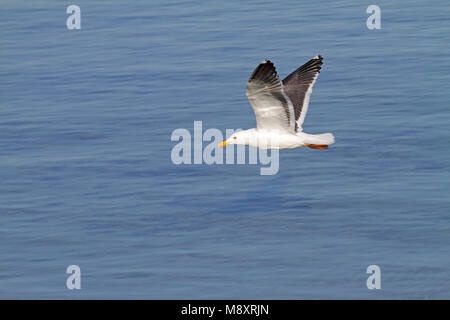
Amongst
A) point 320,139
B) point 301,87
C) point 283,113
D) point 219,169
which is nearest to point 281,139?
point 283,113

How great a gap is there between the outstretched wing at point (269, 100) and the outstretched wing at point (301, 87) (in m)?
0.52

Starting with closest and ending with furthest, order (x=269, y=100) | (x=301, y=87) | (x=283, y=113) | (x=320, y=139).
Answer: (x=269, y=100) → (x=283, y=113) → (x=320, y=139) → (x=301, y=87)

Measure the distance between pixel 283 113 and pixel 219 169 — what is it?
5.94 m

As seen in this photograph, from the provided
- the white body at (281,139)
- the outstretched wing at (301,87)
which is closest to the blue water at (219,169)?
the white body at (281,139)

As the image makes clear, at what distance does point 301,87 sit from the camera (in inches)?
803

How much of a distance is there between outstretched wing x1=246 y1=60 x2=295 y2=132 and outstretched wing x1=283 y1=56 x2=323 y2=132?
1.69 ft

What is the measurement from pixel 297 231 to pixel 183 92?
1048 centimetres

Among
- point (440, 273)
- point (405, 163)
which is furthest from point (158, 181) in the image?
point (440, 273)

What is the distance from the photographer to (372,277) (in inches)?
766

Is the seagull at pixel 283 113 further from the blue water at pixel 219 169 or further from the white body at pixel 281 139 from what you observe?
the blue water at pixel 219 169

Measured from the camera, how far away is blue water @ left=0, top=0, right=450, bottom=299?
786 inches

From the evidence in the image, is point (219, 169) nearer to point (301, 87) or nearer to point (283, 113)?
point (301, 87)

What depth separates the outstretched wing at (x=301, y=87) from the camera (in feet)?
66.3

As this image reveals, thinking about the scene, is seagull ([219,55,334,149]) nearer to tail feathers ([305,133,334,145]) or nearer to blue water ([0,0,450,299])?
tail feathers ([305,133,334,145])
